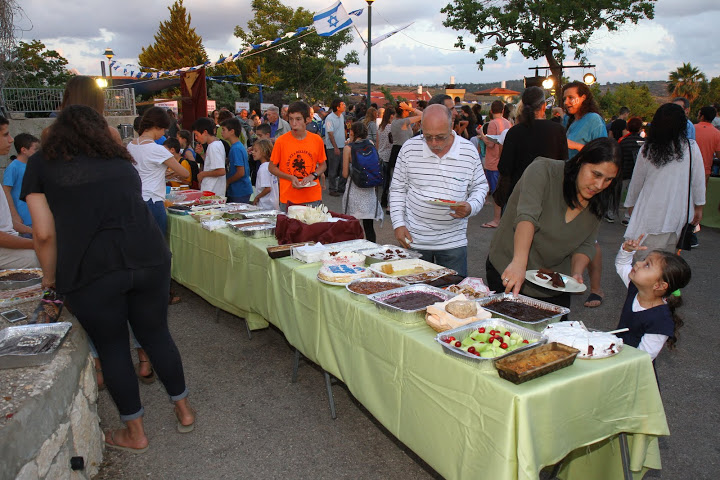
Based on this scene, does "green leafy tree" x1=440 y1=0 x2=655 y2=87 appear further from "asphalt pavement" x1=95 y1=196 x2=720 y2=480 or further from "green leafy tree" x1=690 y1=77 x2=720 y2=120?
"asphalt pavement" x1=95 y1=196 x2=720 y2=480

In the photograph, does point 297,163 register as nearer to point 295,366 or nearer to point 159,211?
point 159,211

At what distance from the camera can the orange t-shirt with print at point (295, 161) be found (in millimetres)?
4879

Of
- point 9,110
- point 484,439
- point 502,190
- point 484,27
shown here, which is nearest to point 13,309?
point 484,439

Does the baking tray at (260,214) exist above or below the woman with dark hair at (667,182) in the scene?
below

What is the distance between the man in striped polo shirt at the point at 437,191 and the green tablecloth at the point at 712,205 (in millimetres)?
6427

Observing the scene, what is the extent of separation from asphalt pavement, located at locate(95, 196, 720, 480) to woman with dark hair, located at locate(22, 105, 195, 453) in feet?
1.76

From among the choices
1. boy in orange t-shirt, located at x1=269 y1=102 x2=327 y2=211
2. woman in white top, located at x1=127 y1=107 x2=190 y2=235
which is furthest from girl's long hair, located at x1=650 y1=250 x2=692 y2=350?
woman in white top, located at x1=127 y1=107 x2=190 y2=235

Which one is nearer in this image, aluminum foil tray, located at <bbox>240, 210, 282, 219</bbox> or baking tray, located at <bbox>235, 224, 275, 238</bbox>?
baking tray, located at <bbox>235, 224, 275, 238</bbox>

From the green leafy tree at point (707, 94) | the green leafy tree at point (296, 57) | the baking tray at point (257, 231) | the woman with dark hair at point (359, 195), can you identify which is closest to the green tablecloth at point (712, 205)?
the woman with dark hair at point (359, 195)

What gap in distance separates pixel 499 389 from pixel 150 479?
1.84m

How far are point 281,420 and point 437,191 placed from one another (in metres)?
1.73

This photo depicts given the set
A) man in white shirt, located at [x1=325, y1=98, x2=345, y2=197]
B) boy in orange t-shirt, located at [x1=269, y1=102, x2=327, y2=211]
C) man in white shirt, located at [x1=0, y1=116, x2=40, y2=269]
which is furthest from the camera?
man in white shirt, located at [x1=325, y1=98, x2=345, y2=197]

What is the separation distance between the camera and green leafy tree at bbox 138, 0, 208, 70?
4266 cm

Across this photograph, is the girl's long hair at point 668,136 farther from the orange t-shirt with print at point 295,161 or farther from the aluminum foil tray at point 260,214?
the aluminum foil tray at point 260,214
